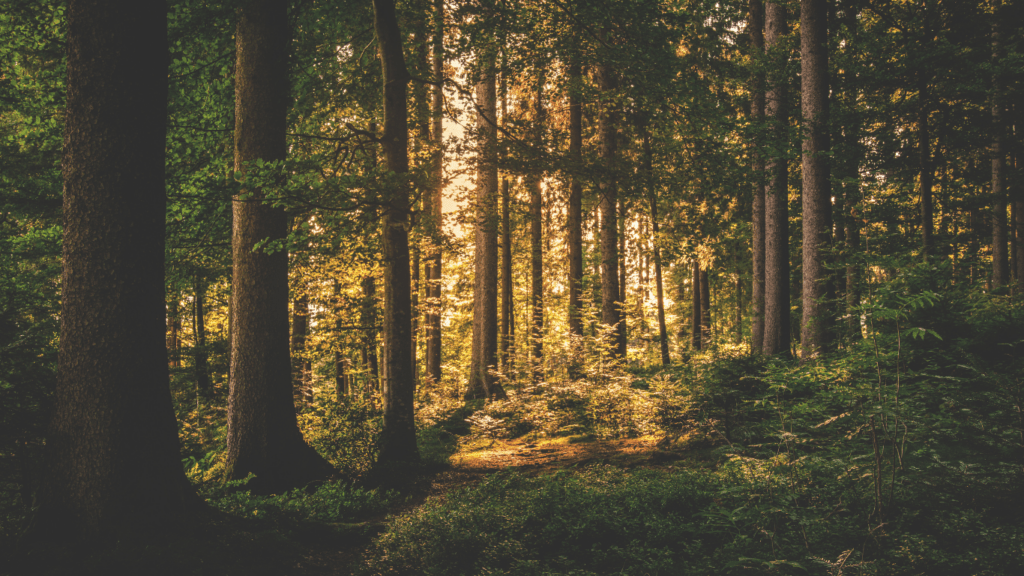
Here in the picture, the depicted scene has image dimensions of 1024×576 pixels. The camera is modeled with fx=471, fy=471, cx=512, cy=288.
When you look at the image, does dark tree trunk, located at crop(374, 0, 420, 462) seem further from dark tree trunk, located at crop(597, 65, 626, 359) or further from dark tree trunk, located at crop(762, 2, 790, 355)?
dark tree trunk, located at crop(762, 2, 790, 355)

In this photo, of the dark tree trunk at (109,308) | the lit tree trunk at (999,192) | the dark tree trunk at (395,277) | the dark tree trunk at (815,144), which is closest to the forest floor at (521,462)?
the dark tree trunk at (395,277)

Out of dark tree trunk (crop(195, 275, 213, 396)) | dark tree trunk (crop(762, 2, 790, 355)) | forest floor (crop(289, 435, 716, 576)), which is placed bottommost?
forest floor (crop(289, 435, 716, 576))

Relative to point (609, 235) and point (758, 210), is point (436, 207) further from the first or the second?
point (758, 210)

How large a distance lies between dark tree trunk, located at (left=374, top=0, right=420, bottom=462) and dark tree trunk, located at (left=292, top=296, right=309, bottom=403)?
6240 millimetres

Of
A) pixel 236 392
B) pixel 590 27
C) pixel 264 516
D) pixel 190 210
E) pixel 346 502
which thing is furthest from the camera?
pixel 590 27

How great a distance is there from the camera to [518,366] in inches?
575

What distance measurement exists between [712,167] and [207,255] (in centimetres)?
1045

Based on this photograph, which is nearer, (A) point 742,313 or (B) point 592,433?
(B) point 592,433

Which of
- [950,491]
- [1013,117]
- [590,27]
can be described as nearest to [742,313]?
[1013,117]

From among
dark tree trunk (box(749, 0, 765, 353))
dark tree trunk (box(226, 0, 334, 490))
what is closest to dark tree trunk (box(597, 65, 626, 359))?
dark tree trunk (box(749, 0, 765, 353))

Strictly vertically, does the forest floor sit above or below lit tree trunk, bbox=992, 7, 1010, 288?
below

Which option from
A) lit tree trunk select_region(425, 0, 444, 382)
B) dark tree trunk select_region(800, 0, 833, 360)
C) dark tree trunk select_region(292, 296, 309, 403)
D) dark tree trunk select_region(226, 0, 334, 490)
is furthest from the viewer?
dark tree trunk select_region(292, 296, 309, 403)

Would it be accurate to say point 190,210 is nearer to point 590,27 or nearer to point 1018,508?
point 590,27

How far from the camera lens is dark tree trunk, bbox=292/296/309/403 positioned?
46.5ft
